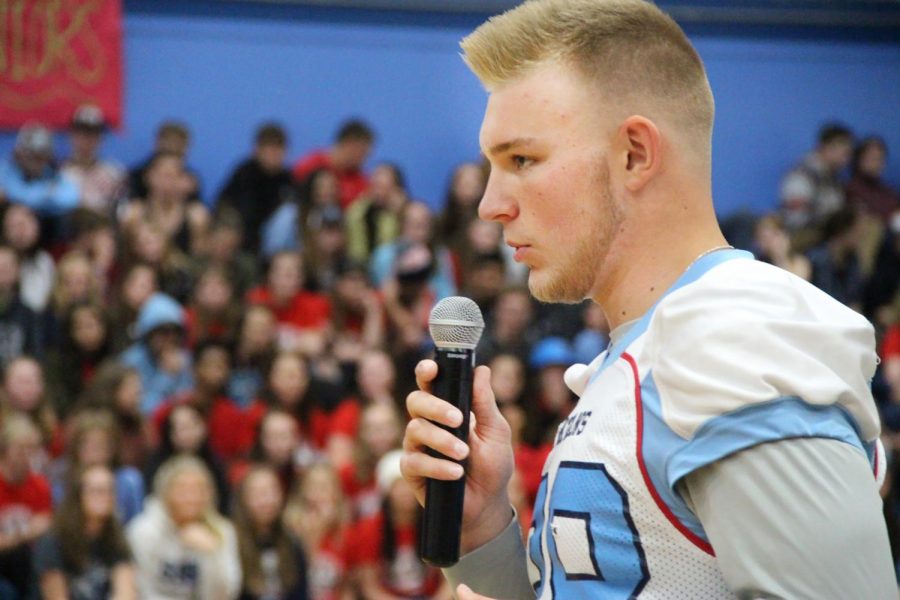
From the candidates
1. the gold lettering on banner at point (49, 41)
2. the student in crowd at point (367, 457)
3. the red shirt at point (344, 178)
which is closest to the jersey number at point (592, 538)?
the student in crowd at point (367, 457)

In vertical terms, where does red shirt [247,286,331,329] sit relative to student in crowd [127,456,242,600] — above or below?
above

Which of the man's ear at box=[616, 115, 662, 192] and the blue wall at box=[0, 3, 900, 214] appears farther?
the blue wall at box=[0, 3, 900, 214]

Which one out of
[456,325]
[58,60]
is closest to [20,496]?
[58,60]

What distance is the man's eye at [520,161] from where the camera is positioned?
5.56ft

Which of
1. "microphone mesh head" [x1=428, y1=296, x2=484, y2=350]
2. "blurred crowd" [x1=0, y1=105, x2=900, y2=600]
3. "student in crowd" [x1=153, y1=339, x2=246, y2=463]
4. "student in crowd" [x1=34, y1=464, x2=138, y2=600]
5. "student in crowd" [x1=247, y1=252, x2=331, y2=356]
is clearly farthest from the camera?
"student in crowd" [x1=247, y1=252, x2=331, y2=356]

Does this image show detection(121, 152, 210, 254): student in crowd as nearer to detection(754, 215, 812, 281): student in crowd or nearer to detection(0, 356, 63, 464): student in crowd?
detection(0, 356, 63, 464): student in crowd

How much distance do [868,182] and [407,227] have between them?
404 centimetres

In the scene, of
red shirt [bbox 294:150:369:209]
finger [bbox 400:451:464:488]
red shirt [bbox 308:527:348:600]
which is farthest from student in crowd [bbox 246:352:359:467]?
finger [bbox 400:451:464:488]

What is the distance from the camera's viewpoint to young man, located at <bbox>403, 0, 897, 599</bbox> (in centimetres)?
136

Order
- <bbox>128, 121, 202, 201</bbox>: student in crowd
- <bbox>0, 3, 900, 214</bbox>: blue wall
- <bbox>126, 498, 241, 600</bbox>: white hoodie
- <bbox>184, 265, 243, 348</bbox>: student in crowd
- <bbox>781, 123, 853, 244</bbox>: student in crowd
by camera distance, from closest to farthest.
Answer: <bbox>126, 498, 241, 600</bbox>: white hoodie
<bbox>184, 265, 243, 348</bbox>: student in crowd
<bbox>128, 121, 202, 201</bbox>: student in crowd
<bbox>0, 3, 900, 214</bbox>: blue wall
<bbox>781, 123, 853, 244</bbox>: student in crowd

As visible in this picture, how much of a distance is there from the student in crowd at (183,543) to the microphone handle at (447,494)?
15.3 feet

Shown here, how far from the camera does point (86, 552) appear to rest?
6031 millimetres

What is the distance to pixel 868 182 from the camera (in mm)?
10453

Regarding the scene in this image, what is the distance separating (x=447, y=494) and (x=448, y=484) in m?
0.01
